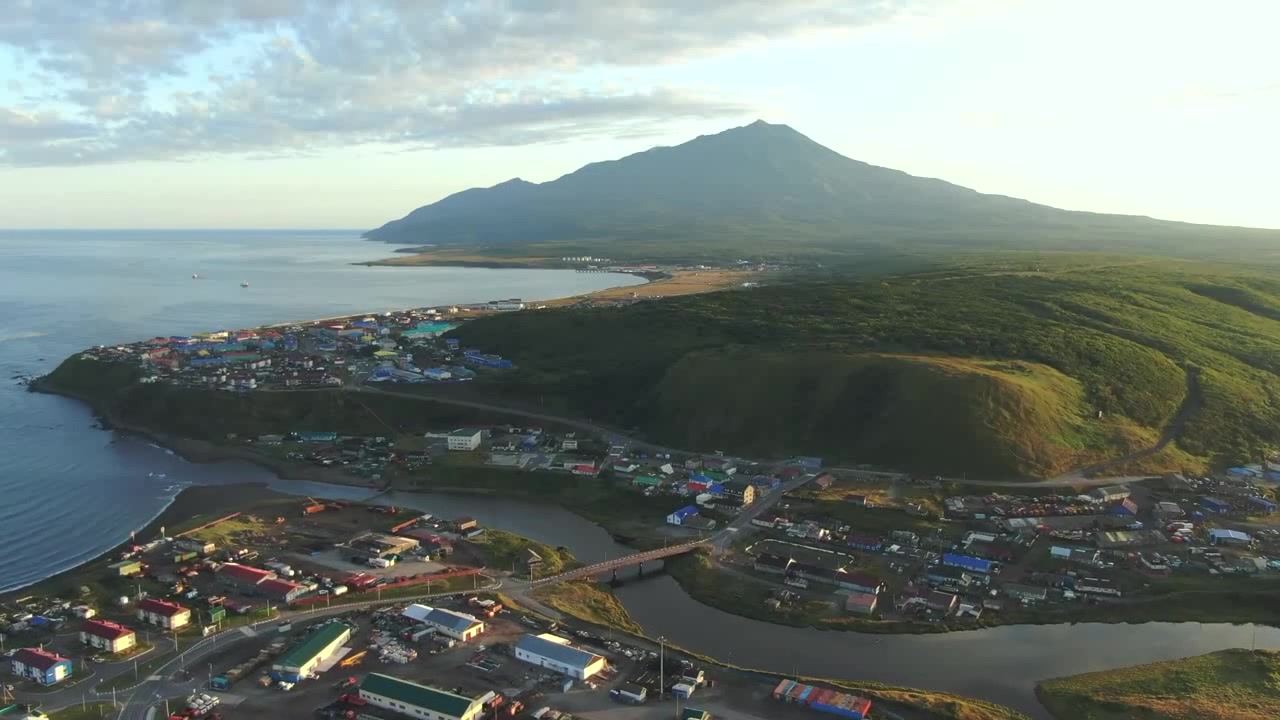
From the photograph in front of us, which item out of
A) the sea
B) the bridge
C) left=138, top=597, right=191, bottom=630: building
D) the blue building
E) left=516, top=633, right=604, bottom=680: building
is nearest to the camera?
left=516, top=633, right=604, bottom=680: building

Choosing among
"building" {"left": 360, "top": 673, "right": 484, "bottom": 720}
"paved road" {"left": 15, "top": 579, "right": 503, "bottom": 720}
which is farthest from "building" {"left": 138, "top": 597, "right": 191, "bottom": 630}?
"building" {"left": 360, "top": 673, "right": 484, "bottom": 720}

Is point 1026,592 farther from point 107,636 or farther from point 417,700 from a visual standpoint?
point 107,636

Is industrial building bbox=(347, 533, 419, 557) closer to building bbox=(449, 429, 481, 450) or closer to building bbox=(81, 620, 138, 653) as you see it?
→ building bbox=(81, 620, 138, 653)

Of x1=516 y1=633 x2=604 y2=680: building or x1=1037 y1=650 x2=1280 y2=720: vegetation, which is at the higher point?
x1=516 y1=633 x2=604 y2=680: building

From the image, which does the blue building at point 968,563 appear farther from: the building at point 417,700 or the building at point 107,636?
the building at point 107,636

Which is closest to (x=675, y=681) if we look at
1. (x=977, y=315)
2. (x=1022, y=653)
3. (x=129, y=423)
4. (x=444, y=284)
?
(x=1022, y=653)

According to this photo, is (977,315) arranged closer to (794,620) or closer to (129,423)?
(794,620)

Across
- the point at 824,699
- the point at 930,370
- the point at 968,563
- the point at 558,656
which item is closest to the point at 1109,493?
the point at 968,563
